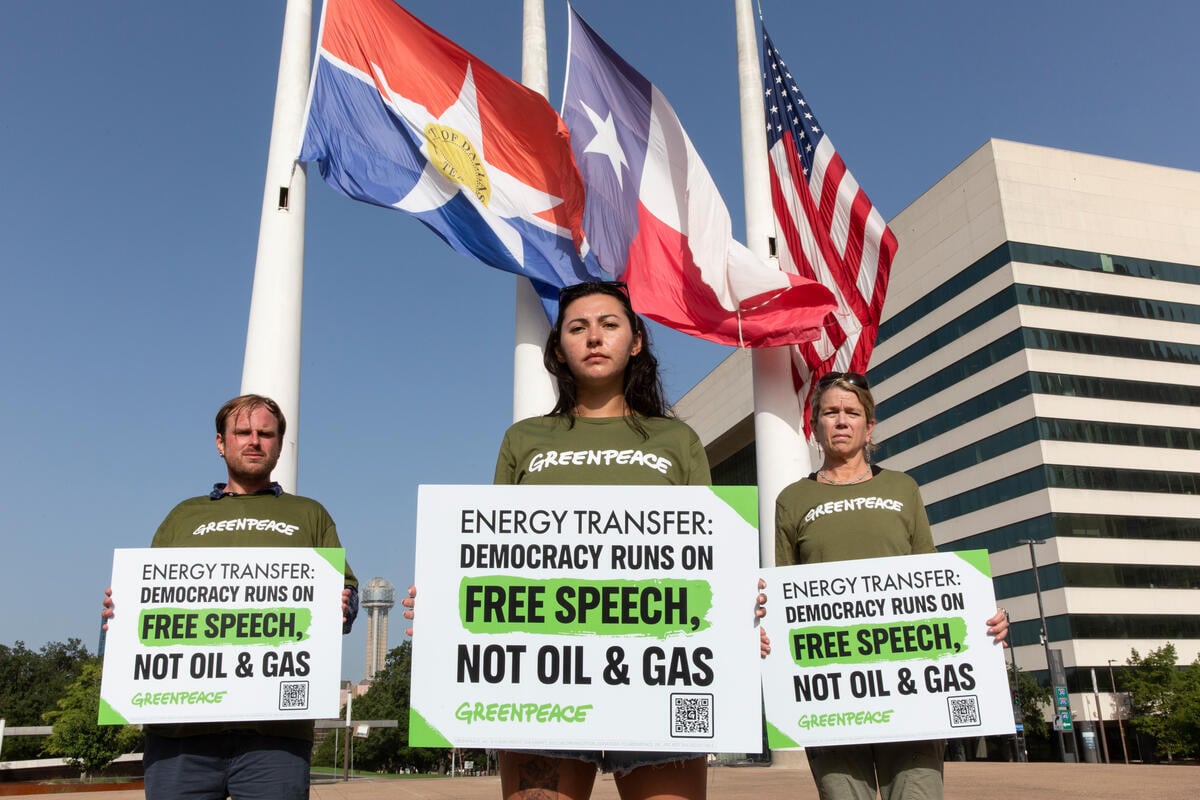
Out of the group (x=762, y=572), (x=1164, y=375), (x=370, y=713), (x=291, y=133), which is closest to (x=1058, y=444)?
(x=1164, y=375)

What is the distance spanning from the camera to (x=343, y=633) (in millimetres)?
4383

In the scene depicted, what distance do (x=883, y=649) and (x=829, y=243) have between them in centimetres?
1074

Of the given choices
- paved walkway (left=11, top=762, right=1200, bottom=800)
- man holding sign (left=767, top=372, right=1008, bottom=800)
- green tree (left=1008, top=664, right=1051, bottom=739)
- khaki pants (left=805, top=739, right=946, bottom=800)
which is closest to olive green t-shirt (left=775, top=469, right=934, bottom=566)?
man holding sign (left=767, top=372, right=1008, bottom=800)

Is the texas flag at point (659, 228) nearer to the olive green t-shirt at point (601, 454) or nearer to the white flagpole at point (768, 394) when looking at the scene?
the white flagpole at point (768, 394)

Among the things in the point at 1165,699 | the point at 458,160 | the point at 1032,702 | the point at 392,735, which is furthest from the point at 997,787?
the point at 392,735

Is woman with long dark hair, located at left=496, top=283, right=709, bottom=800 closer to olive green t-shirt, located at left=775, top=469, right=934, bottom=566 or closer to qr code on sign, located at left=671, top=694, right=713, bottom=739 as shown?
qr code on sign, located at left=671, top=694, right=713, bottom=739

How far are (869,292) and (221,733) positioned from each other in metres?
11.8

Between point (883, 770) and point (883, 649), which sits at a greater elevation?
point (883, 649)

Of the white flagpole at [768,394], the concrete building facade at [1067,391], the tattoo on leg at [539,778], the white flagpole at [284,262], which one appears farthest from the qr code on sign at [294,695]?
the concrete building facade at [1067,391]

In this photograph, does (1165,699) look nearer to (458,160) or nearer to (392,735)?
(458,160)

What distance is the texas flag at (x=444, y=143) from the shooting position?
482 inches

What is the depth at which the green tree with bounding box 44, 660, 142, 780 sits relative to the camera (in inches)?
1791

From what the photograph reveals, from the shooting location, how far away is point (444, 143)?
12.6 meters

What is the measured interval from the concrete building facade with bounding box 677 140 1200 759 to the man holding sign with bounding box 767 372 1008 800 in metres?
51.7
